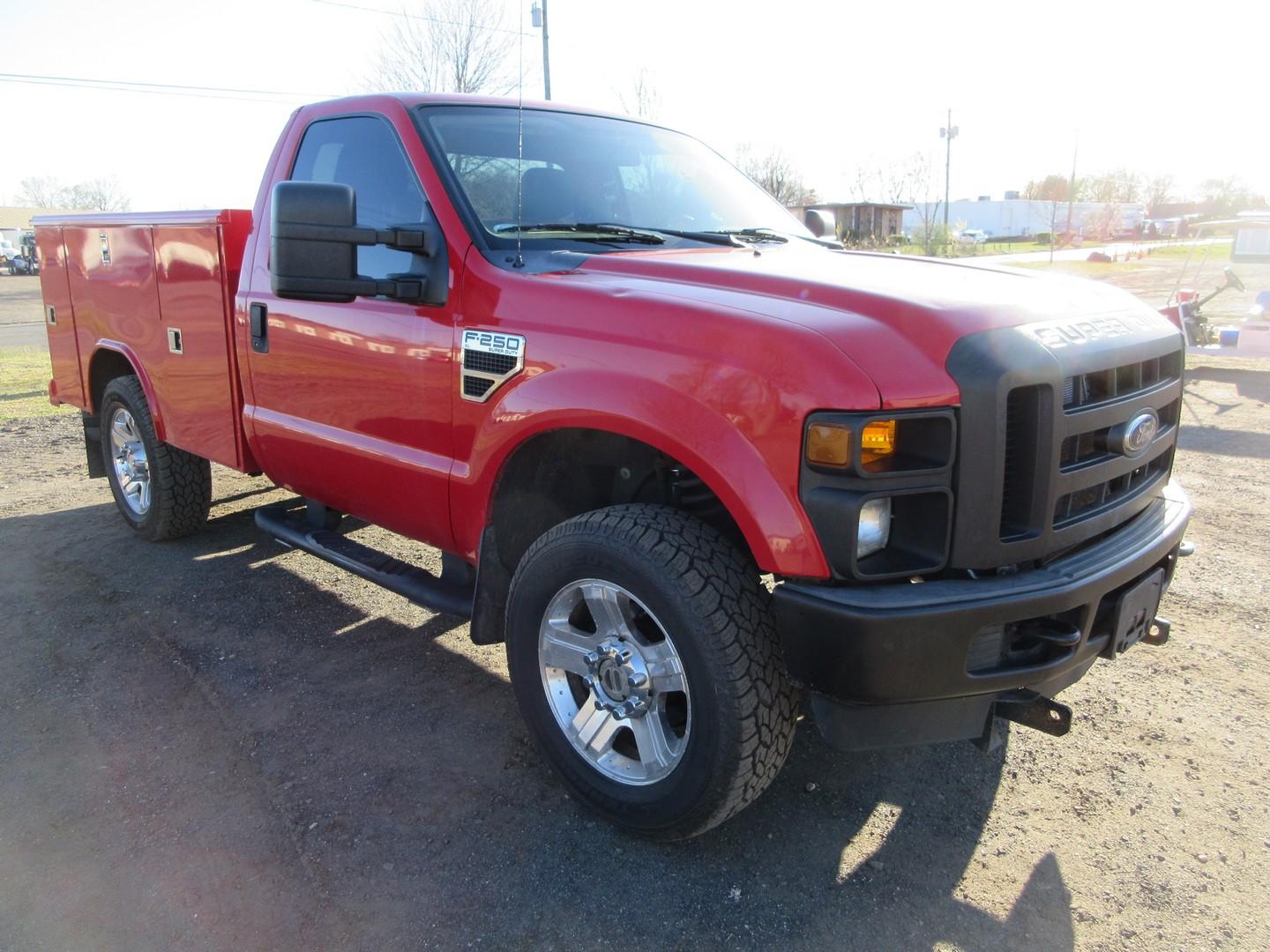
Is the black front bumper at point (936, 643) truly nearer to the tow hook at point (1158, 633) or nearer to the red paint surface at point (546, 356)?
the red paint surface at point (546, 356)

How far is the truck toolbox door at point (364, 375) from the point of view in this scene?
10.3 feet

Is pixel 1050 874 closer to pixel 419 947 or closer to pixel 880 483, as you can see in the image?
pixel 880 483

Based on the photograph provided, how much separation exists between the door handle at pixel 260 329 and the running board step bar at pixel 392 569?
788 mm

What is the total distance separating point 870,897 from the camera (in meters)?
2.47

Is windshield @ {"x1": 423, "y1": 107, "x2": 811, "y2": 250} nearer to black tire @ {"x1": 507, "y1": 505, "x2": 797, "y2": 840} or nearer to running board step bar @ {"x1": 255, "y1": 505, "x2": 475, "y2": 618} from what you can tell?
black tire @ {"x1": 507, "y1": 505, "x2": 797, "y2": 840}

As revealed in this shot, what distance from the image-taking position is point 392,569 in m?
3.56

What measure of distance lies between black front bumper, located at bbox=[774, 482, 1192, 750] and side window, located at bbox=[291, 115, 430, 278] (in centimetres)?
184

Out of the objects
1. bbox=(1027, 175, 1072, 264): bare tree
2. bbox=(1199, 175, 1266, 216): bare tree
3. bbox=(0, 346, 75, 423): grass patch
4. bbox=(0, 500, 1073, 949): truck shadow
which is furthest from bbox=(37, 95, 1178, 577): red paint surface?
bbox=(1027, 175, 1072, 264): bare tree

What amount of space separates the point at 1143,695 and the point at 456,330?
9.19 ft

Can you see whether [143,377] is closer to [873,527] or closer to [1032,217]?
[873,527]

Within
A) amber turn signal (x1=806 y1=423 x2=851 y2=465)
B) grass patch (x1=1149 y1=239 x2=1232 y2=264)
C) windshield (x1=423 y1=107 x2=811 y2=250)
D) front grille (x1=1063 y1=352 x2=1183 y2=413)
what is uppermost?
windshield (x1=423 y1=107 x2=811 y2=250)

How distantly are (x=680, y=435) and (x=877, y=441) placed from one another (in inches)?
19.0

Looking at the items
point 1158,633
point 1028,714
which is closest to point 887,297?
point 1028,714

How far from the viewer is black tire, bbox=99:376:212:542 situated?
498 centimetres
